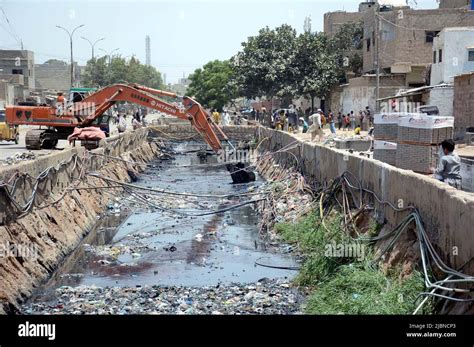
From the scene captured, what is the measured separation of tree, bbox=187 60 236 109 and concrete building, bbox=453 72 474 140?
46.1 m

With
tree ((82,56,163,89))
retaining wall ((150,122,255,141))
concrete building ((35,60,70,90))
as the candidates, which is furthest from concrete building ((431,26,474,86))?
concrete building ((35,60,70,90))

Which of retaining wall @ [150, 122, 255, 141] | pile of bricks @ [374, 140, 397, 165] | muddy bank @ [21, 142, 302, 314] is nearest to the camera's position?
muddy bank @ [21, 142, 302, 314]

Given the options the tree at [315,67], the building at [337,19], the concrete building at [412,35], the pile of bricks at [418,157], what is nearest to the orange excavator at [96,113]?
the pile of bricks at [418,157]

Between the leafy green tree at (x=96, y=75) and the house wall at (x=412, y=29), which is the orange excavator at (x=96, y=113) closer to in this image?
the house wall at (x=412, y=29)

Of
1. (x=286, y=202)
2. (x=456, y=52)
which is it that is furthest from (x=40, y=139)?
(x=456, y=52)

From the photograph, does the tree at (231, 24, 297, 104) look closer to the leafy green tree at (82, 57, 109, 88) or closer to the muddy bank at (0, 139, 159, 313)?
the muddy bank at (0, 139, 159, 313)

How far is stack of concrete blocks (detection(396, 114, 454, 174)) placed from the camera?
44.3ft

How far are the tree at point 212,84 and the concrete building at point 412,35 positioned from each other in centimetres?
3158

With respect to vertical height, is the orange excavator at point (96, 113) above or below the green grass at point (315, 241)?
above

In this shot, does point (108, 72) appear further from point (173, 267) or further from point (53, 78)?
point (173, 267)

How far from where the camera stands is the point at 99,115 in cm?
2783

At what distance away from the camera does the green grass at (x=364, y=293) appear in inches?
→ 294

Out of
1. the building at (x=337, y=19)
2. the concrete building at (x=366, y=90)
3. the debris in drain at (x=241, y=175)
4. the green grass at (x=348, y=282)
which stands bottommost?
the debris in drain at (x=241, y=175)
